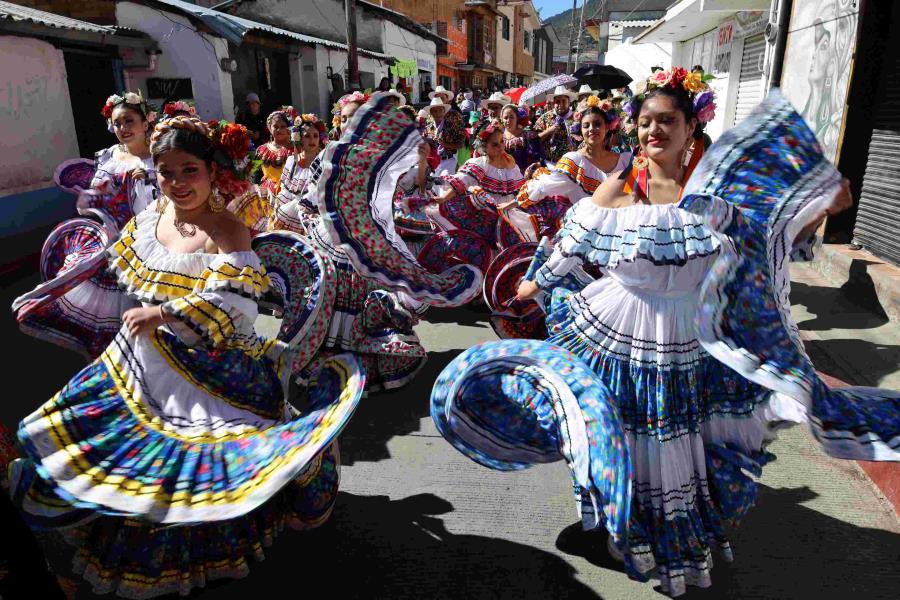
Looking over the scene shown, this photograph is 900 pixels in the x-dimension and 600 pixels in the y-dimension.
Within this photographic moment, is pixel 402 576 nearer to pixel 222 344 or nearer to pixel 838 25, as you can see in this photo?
pixel 222 344

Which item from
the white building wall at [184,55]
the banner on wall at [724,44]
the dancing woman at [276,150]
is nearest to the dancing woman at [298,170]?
the dancing woman at [276,150]

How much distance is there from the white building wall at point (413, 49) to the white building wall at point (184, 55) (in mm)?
9819

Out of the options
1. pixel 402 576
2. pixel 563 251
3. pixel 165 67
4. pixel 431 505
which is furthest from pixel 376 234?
A: pixel 165 67

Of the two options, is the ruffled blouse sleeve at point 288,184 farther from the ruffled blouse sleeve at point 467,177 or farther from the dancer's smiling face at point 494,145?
the dancer's smiling face at point 494,145

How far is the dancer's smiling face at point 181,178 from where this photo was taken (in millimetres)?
2266

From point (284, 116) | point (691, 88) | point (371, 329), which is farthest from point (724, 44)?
point (691, 88)

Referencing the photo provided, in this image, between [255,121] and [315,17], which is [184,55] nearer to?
[255,121]

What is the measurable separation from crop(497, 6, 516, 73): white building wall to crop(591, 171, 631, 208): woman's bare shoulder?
44094mm

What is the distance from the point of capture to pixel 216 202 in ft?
7.80

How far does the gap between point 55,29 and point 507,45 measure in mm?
41614

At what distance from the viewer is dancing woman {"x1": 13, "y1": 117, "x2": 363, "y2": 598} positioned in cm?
180

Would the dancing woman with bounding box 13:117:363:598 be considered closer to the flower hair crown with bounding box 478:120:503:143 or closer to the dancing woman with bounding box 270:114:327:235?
the dancing woman with bounding box 270:114:327:235

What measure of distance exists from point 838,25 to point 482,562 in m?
6.15

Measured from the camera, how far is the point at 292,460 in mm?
1797
